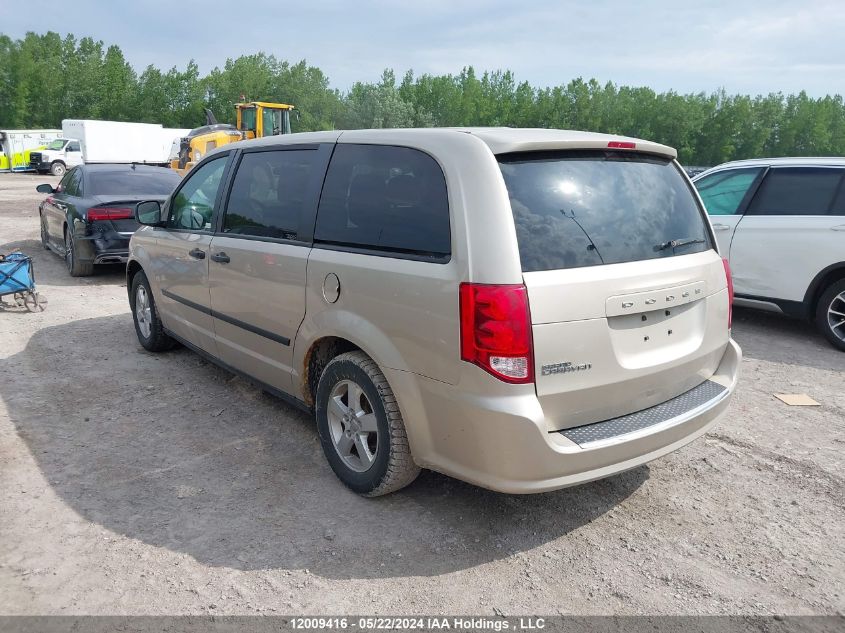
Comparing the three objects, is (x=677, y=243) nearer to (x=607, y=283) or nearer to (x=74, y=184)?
(x=607, y=283)

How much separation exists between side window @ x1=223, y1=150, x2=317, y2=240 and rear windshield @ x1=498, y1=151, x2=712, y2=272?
4.73ft

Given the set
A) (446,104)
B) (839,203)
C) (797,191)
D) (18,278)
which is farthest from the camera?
(446,104)

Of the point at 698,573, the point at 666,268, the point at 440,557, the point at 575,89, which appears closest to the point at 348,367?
the point at 440,557

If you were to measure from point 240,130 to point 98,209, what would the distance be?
17.7 meters

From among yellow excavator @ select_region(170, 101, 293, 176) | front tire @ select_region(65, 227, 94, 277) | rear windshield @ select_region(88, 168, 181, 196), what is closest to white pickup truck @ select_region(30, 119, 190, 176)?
yellow excavator @ select_region(170, 101, 293, 176)

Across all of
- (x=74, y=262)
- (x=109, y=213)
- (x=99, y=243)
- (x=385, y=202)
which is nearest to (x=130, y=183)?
(x=109, y=213)

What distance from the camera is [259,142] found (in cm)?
444

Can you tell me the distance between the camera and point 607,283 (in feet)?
9.44

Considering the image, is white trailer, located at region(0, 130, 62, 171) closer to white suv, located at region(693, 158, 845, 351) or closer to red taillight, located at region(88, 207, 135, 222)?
red taillight, located at region(88, 207, 135, 222)

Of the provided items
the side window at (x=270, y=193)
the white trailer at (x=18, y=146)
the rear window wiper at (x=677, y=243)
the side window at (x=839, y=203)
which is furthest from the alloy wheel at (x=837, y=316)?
Answer: the white trailer at (x=18, y=146)

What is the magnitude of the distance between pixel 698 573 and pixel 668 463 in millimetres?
1130

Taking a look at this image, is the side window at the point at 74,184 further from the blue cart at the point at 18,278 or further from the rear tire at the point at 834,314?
the rear tire at the point at 834,314

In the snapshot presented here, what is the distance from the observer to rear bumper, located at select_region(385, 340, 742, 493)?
2.71 m

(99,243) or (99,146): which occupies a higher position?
(99,146)
